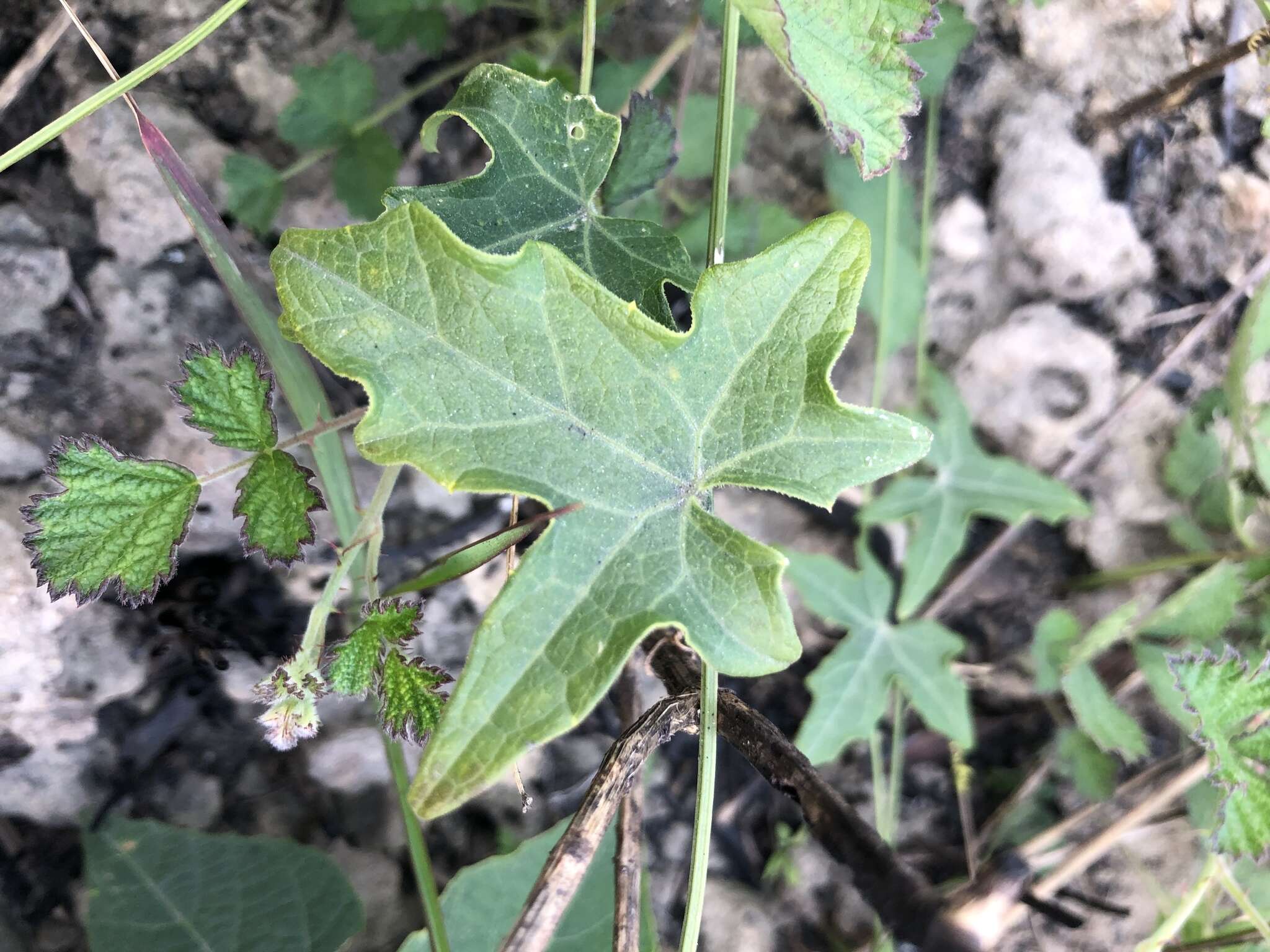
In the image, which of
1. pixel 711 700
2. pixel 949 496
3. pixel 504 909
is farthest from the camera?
pixel 949 496

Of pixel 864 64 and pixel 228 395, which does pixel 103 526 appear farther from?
pixel 864 64

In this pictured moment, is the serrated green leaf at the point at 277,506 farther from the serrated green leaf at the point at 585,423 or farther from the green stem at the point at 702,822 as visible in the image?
the green stem at the point at 702,822

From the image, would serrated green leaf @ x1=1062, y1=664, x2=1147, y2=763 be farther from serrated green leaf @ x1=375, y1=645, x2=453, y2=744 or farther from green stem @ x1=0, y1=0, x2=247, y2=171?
green stem @ x1=0, y1=0, x2=247, y2=171

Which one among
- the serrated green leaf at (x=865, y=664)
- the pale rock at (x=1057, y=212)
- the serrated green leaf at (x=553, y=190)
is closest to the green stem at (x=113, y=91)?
the serrated green leaf at (x=553, y=190)

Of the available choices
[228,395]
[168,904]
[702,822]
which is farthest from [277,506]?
[168,904]

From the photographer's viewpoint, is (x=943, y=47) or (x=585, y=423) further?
(x=943, y=47)
